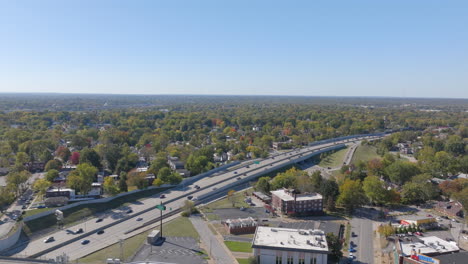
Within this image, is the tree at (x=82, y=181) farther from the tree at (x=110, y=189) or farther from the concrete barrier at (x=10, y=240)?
the concrete barrier at (x=10, y=240)

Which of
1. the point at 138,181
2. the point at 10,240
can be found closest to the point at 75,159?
the point at 138,181

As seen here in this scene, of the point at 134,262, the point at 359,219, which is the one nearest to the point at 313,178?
the point at 359,219

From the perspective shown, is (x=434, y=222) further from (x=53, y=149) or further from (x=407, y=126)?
(x=407, y=126)

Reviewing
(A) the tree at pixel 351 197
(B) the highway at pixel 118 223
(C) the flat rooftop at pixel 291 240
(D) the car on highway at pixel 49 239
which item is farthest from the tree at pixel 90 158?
(A) the tree at pixel 351 197

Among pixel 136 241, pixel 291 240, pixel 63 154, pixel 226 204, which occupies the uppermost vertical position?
pixel 63 154

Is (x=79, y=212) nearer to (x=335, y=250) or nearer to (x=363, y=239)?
(x=335, y=250)
